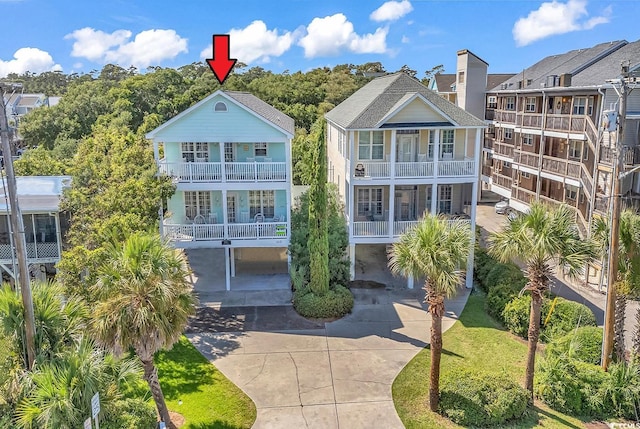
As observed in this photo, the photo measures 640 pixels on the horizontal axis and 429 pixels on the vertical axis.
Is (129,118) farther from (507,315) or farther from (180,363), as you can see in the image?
(507,315)

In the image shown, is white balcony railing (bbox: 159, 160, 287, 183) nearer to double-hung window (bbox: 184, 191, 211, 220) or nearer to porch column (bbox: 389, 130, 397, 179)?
double-hung window (bbox: 184, 191, 211, 220)

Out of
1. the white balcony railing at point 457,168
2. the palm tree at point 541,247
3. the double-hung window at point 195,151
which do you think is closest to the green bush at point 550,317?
the palm tree at point 541,247

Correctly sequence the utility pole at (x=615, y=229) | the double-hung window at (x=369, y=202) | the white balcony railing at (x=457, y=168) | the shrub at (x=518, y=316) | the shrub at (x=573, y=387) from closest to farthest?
the utility pole at (x=615, y=229) < the shrub at (x=573, y=387) < the shrub at (x=518, y=316) < the white balcony railing at (x=457, y=168) < the double-hung window at (x=369, y=202)

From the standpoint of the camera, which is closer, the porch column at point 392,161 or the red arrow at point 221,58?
the red arrow at point 221,58

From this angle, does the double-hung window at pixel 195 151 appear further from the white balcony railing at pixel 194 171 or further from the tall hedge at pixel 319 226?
the tall hedge at pixel 319 226

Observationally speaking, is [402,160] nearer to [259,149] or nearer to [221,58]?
[259,149]

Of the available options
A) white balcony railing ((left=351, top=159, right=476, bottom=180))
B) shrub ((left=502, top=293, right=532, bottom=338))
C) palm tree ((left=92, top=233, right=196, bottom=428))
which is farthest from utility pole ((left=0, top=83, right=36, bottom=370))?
shrub ((left=502, top=293, right=532, bottom=338))

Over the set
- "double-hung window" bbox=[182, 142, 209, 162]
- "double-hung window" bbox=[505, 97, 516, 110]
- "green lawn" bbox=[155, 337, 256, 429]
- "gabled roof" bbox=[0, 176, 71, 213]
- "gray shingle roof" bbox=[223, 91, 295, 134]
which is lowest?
"green lawn" bbox=[155, 337, 256, 429]
